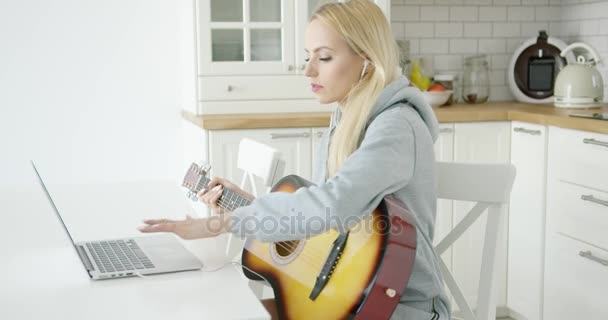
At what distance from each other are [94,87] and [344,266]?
223 cm

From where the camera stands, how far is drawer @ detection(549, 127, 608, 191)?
283 centimetres

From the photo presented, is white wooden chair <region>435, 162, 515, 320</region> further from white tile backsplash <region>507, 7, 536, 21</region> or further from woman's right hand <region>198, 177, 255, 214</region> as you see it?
white tile backsplash <region>507, 7, 536, 21</region>

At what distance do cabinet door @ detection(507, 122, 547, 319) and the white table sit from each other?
167 centimetres

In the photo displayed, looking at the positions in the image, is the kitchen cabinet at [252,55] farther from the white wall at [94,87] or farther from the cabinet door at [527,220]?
the cabinet door at [527,220]

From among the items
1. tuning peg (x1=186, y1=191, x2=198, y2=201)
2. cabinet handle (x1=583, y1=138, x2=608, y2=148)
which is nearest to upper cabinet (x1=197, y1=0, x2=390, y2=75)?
cabinet handle (x1=583, y1=138, x2=608, y2=148)

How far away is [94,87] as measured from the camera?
11.7ft

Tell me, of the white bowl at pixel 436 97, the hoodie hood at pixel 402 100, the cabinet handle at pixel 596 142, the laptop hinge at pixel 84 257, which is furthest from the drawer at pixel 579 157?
the laptop hinge at pixel 84 257

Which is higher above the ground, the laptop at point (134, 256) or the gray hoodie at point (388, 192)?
the gray hoodie at point (388, 192)

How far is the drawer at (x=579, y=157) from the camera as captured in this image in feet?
9.28

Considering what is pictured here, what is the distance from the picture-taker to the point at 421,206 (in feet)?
5.69

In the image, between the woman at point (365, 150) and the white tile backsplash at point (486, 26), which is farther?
the white tile backsplash at point (486, 26)

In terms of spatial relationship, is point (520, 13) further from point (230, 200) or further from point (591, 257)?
point (230, 200)

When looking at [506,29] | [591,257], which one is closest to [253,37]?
[506,29]

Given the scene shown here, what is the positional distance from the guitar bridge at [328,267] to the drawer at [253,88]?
1743mm
